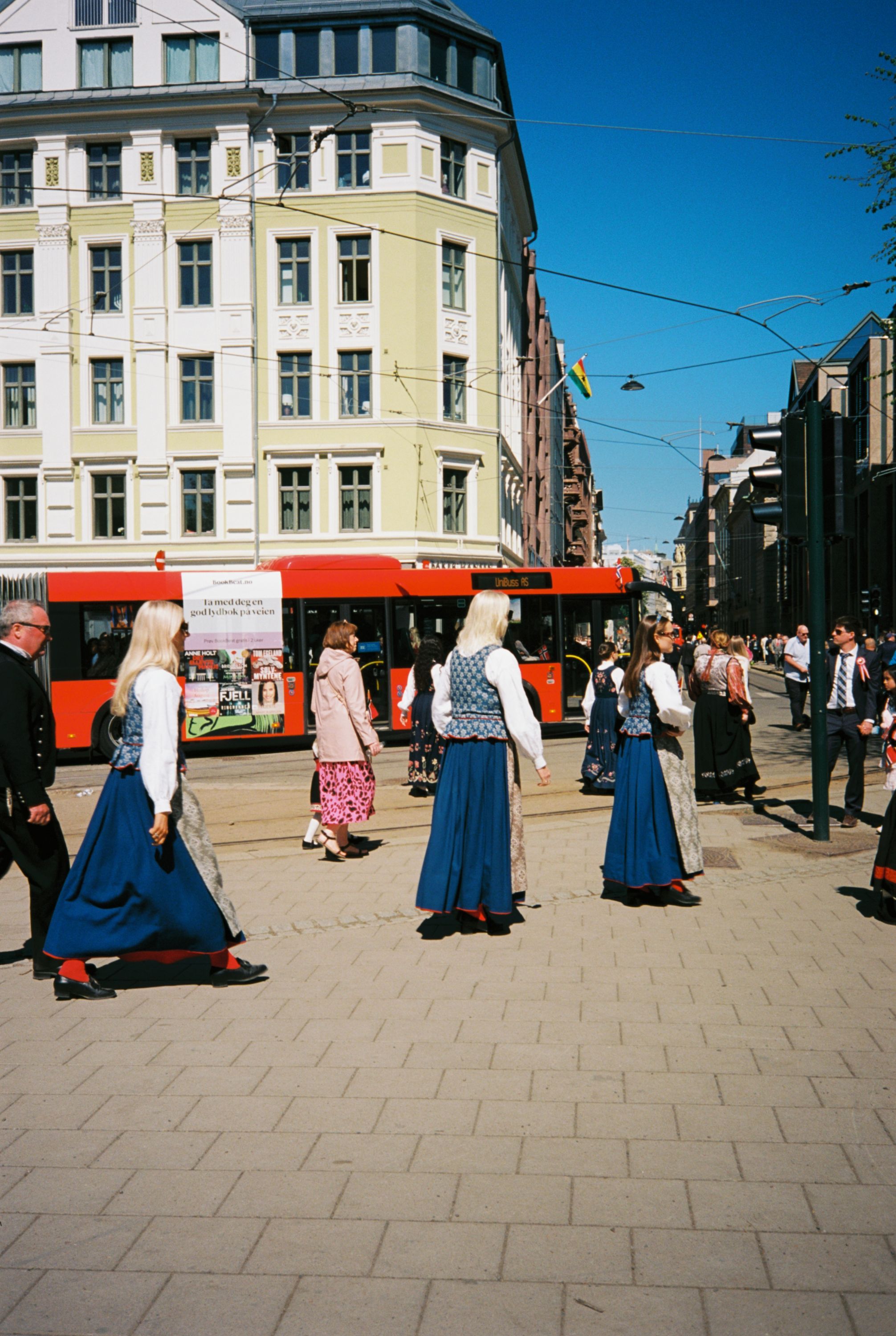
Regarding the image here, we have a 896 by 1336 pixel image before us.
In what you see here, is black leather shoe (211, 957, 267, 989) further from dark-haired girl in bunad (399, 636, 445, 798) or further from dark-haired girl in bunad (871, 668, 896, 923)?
dark-haired girl in bunad (399, 636, 445, 798)

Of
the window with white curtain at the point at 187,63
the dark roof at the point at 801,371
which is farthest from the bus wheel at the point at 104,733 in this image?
the dark roof at the point at 801,371

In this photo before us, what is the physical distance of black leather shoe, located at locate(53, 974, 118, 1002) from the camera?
223 inches

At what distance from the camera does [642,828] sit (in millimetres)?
7672

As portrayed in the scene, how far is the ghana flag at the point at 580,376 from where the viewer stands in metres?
49.8

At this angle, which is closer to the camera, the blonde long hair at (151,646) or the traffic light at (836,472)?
the blonde long hair at (151,646)

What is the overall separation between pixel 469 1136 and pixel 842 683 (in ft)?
28.0

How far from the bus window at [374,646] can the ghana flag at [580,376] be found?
31.2m

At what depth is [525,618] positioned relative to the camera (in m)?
20.6

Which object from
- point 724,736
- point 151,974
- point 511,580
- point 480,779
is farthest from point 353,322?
point 151,974

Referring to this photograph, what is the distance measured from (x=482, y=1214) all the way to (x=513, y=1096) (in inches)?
36.5

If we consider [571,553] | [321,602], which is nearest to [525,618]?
[321,602]

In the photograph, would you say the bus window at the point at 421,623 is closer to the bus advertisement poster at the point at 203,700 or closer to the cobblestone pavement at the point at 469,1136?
the bus advertisement poster at the point at 203,700

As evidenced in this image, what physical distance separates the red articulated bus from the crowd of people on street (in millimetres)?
9376

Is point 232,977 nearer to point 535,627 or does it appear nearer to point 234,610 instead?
point 234,610
